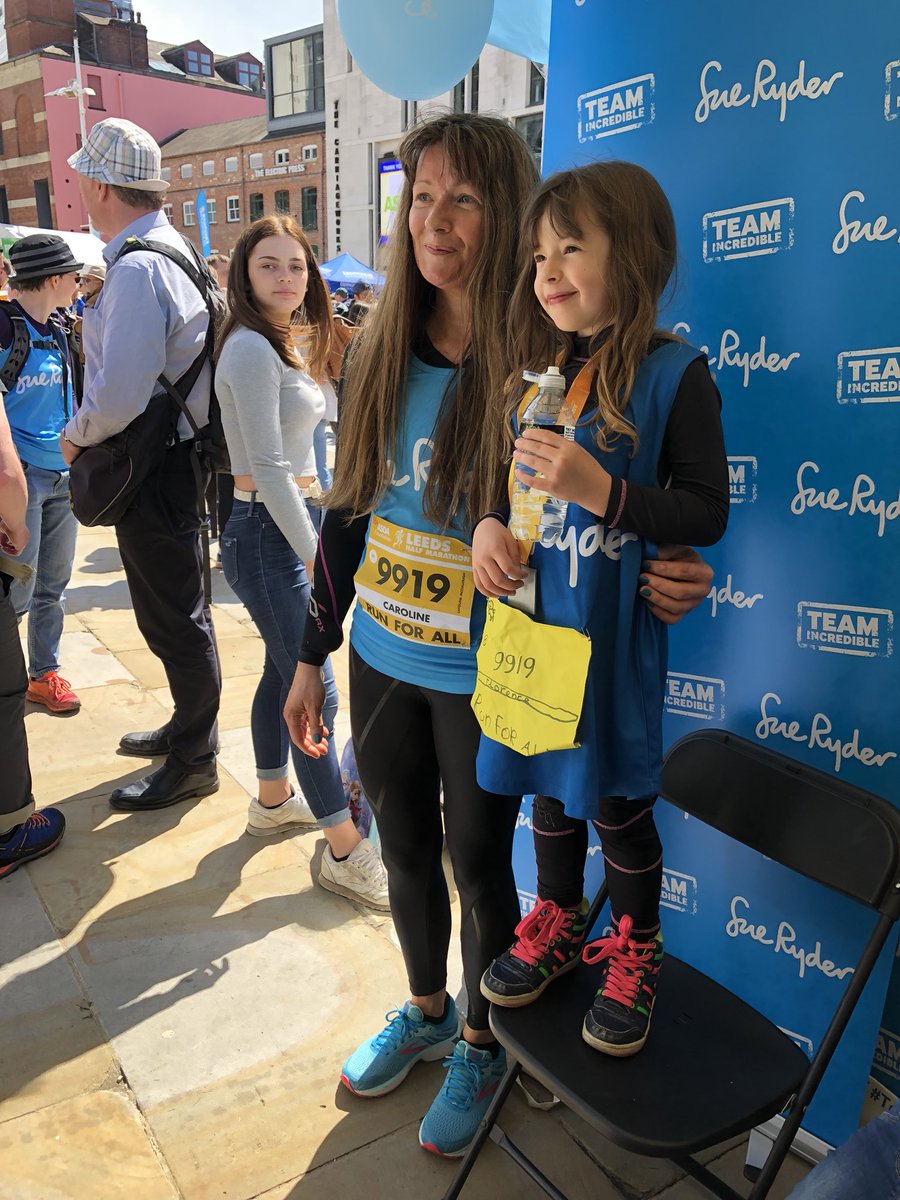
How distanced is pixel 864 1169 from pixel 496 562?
100cm

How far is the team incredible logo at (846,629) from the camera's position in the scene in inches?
→ 65.2

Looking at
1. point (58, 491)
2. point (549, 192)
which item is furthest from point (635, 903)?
point (58, 491)

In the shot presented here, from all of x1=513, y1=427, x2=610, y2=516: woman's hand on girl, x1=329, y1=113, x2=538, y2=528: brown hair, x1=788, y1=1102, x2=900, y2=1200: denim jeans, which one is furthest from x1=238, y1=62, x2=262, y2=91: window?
x1=788, y1=1102, x2=900, y2=1200: denim jeans

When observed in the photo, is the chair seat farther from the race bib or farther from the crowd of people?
the race bib

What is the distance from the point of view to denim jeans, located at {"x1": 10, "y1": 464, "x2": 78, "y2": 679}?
13.9 ft

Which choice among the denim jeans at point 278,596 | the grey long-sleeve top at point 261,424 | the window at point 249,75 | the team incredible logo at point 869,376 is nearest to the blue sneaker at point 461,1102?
the denim jeans at point 278,596

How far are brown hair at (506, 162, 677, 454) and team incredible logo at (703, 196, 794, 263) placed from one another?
386 mm

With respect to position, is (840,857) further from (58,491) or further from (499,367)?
(58,491)

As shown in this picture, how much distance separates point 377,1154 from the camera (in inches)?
75.5

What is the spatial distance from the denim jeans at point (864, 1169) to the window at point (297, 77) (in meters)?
39.9

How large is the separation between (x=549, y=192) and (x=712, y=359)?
0.60m

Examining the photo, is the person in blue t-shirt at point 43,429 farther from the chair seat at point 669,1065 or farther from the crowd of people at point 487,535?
the chair seat at point 669,1065

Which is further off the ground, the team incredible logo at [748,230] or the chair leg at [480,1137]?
the team incredible logo at [748,230]

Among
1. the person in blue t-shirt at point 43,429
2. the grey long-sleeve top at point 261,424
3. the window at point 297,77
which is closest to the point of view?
the grey long-sleeve top at point 261,424
